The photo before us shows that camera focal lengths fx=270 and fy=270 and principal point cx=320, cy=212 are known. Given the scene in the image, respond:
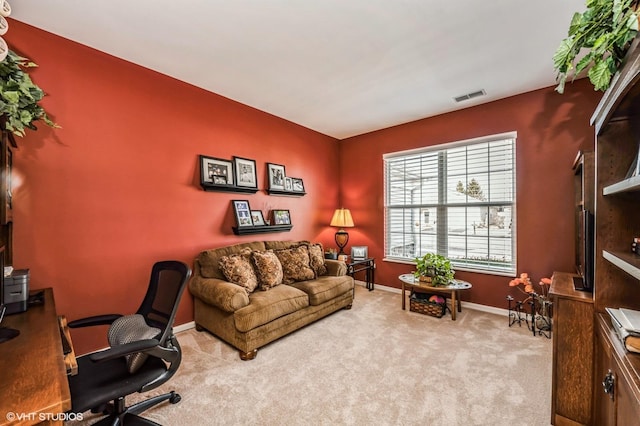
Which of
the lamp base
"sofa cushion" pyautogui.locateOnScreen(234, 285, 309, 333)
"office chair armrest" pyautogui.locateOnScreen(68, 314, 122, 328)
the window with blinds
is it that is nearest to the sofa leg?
"sofa cushion" pyautogui.locateOnScreen(234, 285, 309, 333)

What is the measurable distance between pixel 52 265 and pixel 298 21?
282 cm

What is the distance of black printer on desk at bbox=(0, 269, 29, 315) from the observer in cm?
160

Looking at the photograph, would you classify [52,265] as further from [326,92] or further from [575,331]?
[575,331]

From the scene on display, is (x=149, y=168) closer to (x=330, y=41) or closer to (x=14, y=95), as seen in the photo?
(x=14, y=95)

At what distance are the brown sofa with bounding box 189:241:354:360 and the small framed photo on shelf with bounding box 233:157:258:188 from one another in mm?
803

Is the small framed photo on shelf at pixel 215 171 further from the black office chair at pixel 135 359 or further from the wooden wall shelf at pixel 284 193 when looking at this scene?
the black office chair at pixel 135 359

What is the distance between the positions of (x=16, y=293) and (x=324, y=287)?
2497mm

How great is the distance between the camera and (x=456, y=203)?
393 centimetres

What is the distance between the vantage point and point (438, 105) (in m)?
3.67

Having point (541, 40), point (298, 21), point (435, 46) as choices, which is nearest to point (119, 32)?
point (298, 21)

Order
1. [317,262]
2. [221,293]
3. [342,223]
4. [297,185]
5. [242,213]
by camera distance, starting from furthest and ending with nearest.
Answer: [342,223] < [297,185] < [317,262] < [242,213] < [221,293]

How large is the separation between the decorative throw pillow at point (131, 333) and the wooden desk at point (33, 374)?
0.92ft

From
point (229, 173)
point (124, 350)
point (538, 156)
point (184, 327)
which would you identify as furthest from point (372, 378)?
point (538, 156)

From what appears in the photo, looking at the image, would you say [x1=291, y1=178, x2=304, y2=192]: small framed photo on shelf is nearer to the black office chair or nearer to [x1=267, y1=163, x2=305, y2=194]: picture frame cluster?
[x1=267, y1=163, x2=305, y2=194]: picture frame cluster
